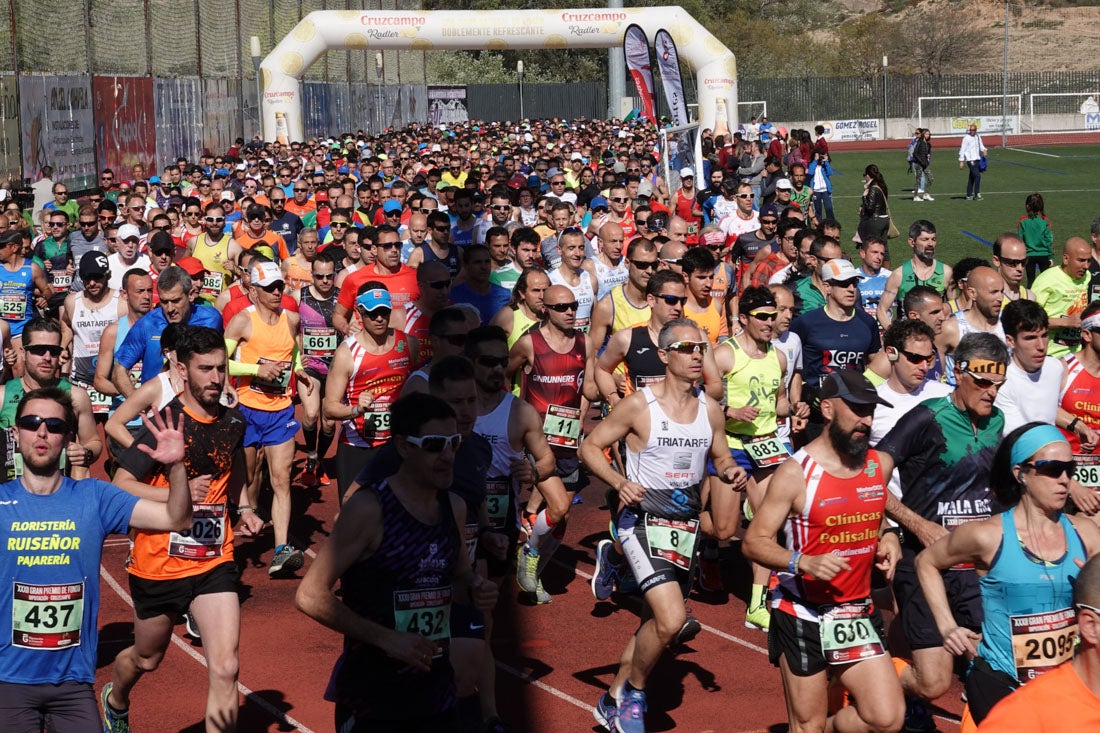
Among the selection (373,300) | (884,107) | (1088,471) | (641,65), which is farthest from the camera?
(884,107)

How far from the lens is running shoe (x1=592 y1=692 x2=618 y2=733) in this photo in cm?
711

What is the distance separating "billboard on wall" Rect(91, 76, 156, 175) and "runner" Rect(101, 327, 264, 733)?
88.5 ft

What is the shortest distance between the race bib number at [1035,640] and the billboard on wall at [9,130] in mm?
24065

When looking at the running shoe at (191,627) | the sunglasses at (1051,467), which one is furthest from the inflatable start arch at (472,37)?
the sunglasses at (1051,467)

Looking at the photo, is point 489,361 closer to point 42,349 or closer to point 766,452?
point 766,452

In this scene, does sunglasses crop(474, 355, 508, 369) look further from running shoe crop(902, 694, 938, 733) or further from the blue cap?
running shoe crop(902, 694, 938, 733)

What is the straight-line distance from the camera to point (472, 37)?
1594 inches

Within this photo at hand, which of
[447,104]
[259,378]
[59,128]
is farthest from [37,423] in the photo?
[447,104]

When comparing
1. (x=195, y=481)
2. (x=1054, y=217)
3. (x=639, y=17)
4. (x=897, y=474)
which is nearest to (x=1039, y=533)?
(x=897, y=474)

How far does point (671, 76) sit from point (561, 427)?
16314mm

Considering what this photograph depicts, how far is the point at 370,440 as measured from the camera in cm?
891

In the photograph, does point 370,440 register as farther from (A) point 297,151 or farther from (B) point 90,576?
(A) point 297,151

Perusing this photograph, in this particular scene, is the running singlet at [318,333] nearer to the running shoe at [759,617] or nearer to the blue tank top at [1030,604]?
the running shoe at [759,617]

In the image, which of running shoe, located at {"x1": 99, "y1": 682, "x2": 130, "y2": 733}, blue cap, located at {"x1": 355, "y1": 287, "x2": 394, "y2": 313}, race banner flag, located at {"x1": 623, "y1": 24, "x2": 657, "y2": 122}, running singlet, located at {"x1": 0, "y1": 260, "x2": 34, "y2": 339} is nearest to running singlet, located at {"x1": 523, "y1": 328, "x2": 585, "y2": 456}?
blue cap, located at {"x1": 355, "y1": 287, "x2": 394, "y2": 313}
